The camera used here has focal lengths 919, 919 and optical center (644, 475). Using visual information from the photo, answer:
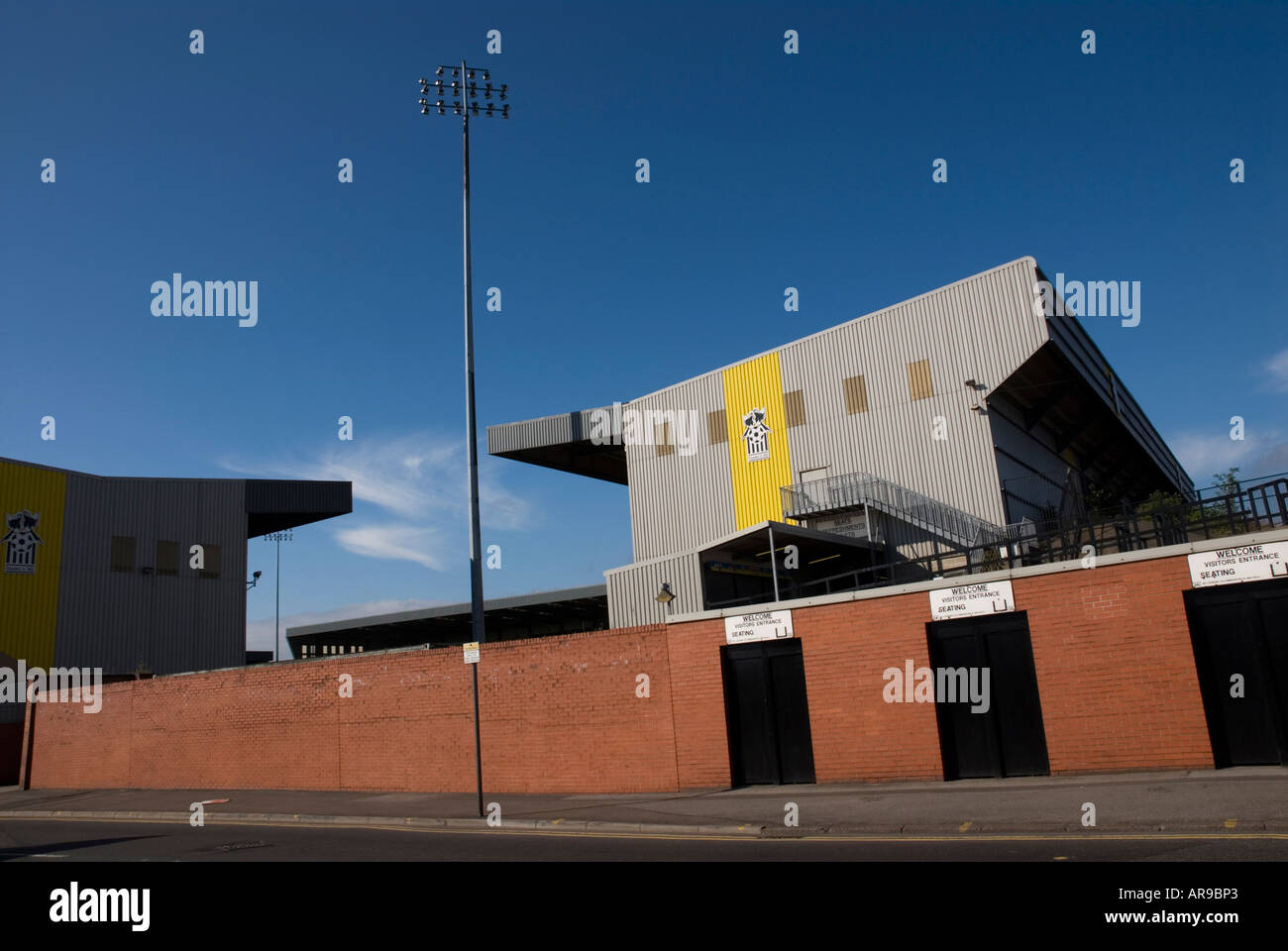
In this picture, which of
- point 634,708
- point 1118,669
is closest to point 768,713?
point 634,708

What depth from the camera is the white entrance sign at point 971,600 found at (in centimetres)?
1510

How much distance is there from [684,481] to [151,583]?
24.1m

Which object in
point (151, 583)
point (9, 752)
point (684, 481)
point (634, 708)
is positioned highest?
point (684, 481)

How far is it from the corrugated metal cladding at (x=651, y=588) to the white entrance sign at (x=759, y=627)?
8688mm

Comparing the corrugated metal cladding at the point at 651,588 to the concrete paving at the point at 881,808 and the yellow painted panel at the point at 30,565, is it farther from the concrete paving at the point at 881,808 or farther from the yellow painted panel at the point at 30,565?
the yellow painted panel at the point at 30,565

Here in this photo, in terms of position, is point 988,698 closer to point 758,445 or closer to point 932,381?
point 932,381

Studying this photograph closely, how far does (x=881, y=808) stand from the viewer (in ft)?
41.7

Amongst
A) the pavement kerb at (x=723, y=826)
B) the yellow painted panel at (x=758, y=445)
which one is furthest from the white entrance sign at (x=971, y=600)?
the yellow painted panel at (x=758, y=445)

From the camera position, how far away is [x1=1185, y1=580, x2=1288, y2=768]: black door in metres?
13.1

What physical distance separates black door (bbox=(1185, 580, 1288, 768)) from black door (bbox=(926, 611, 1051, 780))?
7.84ft

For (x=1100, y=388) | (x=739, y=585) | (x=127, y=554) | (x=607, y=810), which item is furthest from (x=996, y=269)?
(x=127, y=554)
